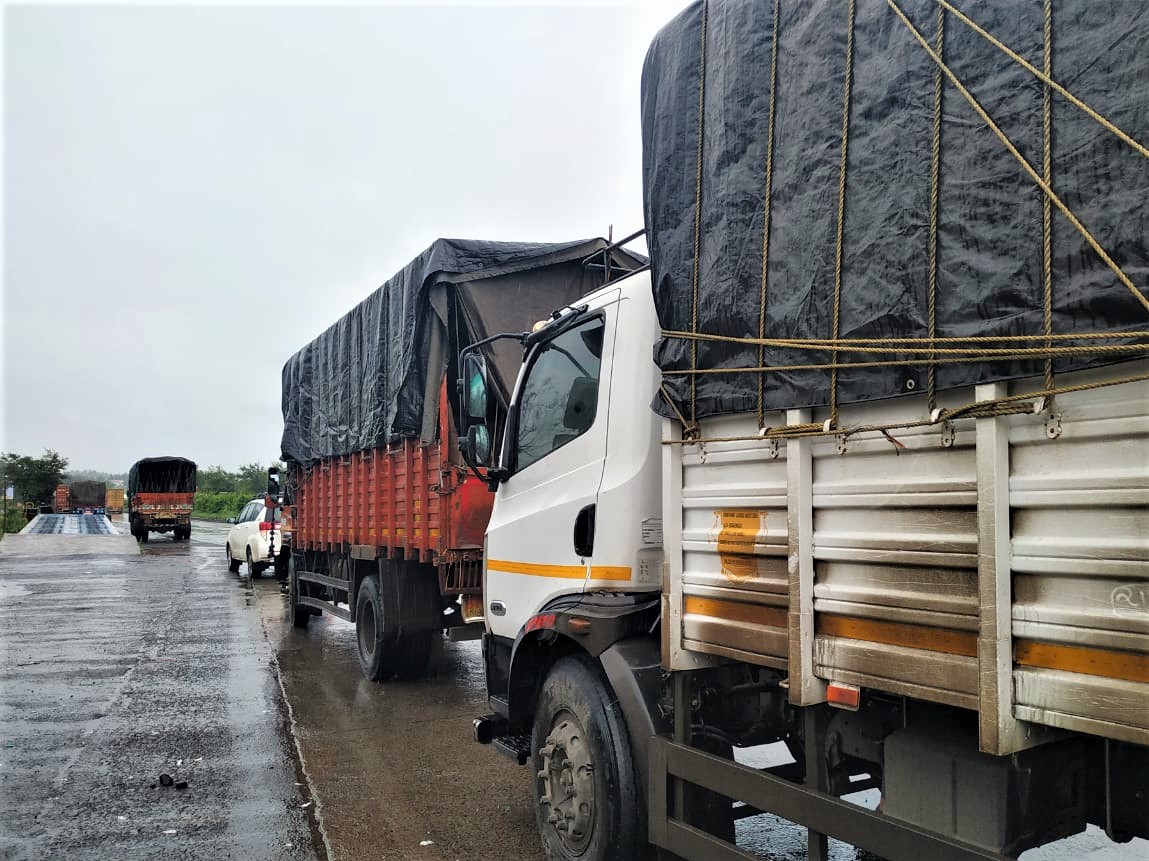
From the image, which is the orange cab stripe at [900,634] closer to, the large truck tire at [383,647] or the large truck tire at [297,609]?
the large truck tire at [383,647]

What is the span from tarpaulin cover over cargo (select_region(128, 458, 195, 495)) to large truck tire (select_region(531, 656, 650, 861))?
122 ft

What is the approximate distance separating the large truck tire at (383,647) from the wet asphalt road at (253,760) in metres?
0.15

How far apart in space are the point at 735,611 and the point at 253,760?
4.34 meters

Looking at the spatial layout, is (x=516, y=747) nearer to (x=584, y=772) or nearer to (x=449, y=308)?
(x=584, y=772)

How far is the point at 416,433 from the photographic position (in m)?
7.72

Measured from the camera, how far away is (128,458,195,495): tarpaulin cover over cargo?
37.2m

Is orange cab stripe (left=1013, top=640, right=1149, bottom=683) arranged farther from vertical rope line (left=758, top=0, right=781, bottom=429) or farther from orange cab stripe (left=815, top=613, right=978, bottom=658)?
vertical rope line (left=758, top=0, right=781, bottom=429)

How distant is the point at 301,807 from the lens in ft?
16.8

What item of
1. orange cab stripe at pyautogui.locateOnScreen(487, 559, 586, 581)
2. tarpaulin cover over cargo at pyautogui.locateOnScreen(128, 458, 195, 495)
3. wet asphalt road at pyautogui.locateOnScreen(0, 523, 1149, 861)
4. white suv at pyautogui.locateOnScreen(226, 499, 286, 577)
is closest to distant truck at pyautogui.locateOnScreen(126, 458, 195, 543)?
tarpaulin cover over cargo at pyautogui.locateOnScreen(128, 458, 195, 495)

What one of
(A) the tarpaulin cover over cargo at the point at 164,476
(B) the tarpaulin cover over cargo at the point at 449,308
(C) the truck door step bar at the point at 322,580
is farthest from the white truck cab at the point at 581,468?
(A) the tarpaulin cover over cargo at the point at 164,476

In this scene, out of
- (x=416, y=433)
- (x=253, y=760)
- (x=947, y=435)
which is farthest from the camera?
(x=416, y=433)

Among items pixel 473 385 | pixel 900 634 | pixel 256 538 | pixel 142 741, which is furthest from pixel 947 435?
pixel 256 538

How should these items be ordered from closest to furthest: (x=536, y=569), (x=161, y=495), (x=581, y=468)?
(x=581, y=468)
(x=536, y=569)
(x=161, y=495)

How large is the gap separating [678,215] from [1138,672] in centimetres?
207
